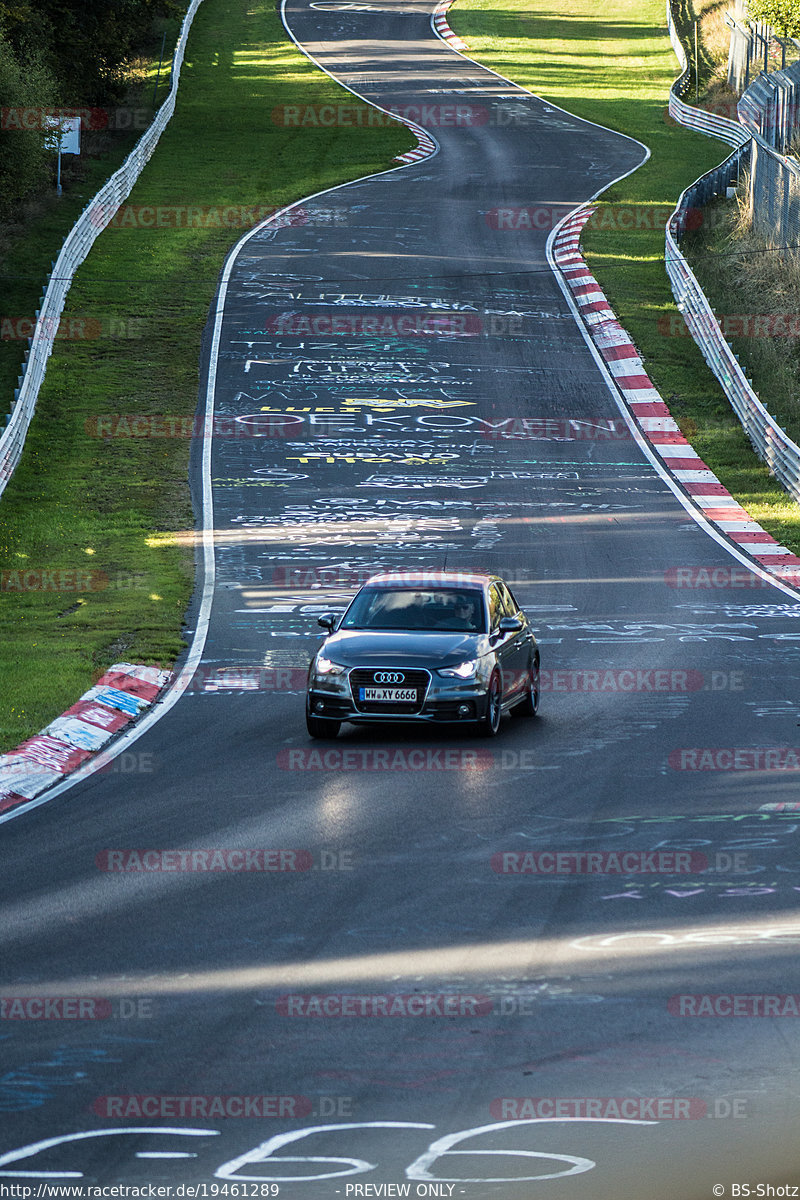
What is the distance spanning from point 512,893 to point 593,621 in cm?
1115

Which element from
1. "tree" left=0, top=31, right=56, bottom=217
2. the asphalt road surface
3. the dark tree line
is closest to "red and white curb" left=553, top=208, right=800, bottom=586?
the asphalt road surface

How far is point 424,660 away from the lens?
1477 cm

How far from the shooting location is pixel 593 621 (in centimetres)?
2073

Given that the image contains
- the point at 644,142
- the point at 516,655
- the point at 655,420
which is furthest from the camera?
the point at 644,142

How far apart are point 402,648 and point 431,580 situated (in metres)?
1.55

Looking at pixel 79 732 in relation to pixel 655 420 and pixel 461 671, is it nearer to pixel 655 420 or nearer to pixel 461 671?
pixel 461 671

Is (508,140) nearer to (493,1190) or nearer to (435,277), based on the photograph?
(435,277)

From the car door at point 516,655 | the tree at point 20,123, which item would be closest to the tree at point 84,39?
the tree at point 20,123

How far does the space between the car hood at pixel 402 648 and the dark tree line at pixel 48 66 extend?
2957cm

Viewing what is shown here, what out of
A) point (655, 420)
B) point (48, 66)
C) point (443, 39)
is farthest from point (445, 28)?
point (655, 420)

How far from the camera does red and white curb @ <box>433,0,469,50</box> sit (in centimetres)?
7956

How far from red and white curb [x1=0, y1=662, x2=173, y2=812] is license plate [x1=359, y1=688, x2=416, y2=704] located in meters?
2.49

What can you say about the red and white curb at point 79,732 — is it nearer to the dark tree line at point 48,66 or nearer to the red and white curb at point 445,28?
the dark tree line at point 48,66

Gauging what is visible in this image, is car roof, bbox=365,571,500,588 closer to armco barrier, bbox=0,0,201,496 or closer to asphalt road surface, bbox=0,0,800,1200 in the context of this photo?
asphalt road surface, bbox=0,0,800,1200
